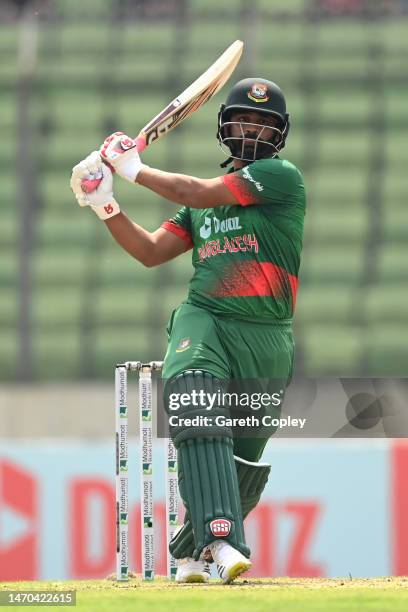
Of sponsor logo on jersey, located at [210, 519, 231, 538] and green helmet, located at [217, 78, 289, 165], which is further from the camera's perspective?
green helmet, located at [217, 78, 289, 165]

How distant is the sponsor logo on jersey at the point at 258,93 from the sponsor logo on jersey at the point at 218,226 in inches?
13.9

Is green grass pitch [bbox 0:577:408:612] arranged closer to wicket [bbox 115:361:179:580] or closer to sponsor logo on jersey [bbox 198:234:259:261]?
wicket [bbox 115:361:179:580]

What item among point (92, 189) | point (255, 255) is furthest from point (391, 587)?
point (92, 189)

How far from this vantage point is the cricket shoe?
353cm

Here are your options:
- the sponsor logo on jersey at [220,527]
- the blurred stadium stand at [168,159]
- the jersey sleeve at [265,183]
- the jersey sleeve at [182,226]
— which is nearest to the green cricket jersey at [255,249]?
the jersey sleeve at [265,183]

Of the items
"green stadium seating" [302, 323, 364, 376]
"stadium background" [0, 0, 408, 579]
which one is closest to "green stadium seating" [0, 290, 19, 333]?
"stadium background" [0, 0, 408, 579]

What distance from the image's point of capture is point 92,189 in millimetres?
3838

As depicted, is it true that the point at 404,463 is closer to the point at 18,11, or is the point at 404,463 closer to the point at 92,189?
the point at 92,189

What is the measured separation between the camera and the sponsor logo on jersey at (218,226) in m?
3.85

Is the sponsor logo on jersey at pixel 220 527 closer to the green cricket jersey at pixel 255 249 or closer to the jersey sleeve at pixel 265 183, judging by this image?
the green cricket jersey at pixel 255 249

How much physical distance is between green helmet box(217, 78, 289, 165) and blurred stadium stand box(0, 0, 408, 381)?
4396 mm

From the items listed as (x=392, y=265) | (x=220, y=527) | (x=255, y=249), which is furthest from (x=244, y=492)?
(x=392, y=265)

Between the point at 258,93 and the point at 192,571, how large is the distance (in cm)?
140

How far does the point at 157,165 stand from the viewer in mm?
9562
